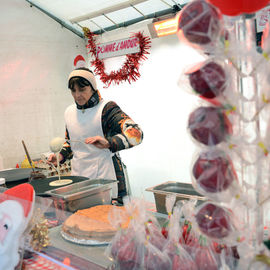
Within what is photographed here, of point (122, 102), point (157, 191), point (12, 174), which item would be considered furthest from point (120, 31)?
point (157, 191)

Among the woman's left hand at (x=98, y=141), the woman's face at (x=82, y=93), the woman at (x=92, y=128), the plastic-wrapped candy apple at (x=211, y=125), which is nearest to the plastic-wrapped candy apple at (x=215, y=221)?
the plastic-wrapped candy apple at (x=211, y=125)

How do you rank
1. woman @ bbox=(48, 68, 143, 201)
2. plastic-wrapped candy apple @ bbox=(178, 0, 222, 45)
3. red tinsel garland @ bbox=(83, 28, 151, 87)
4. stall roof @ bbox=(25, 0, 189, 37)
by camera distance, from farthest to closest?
red tinsel garland @ bbox=(83, 28, 151, 87), stall roof @ bbox=(25, 0, 189, 37), woman @ bbox=(48, 68, 143, 201), plastic-wrapped candy apple @ bbox=(178, 0, 222, 45)

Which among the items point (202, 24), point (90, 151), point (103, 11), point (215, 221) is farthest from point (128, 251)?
point (103, 11)

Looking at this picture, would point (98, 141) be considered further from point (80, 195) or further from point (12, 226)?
point (12, 226)

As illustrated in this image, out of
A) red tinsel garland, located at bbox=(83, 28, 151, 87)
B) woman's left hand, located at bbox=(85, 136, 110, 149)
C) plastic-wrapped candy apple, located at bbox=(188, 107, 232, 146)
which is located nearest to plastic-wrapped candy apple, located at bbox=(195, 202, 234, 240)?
plastic-wrapped candy apple, located at bbox=(188, 107, 232, 146)

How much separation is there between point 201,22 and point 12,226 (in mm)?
651

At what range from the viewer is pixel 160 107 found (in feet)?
13.0

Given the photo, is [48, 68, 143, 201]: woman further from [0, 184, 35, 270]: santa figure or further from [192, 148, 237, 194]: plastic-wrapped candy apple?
[192, 148, 237, 194]: plastic-wrapped candy apple

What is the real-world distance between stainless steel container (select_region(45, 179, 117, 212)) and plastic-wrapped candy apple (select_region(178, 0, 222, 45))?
826 millimetres

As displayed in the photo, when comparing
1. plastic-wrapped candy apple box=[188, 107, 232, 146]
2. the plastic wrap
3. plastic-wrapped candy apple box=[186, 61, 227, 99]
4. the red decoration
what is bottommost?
plastic-wrapped candy apple box=[188, 107, 232, 146]

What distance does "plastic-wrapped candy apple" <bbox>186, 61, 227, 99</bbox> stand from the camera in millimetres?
540

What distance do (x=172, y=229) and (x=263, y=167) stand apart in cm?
26

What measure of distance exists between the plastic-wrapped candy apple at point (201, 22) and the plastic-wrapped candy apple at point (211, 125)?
12 cm

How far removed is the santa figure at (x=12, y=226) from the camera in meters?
0.82
